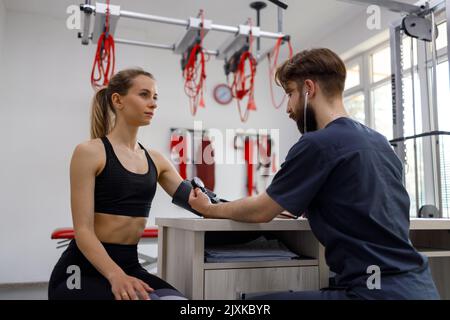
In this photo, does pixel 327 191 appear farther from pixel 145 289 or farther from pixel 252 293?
pixel 145 289

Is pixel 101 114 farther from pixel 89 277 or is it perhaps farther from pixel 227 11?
pixel 227 11

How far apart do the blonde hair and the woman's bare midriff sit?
348 millimetres

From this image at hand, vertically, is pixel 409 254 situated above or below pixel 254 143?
below

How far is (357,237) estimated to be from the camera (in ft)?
3.33

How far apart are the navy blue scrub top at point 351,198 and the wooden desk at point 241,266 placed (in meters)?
0.17

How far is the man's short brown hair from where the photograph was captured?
1188 mm

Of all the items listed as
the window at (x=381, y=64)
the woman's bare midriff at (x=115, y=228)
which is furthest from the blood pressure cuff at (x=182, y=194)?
the window at (x=381, y=64)

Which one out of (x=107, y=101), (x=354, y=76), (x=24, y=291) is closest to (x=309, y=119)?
(x=107, y=101)

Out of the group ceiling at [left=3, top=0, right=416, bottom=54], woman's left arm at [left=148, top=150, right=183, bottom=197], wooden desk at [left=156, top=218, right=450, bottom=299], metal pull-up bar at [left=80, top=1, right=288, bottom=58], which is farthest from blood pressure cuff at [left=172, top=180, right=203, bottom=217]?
ceiling at [left=3, top=0, right=416, bottom=54]

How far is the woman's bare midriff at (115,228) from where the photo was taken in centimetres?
133

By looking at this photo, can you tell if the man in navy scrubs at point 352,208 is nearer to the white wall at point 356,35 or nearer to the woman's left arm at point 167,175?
the woman's left arm at point 167,175

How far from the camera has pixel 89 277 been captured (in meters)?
1.23

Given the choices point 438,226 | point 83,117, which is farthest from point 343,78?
point 83,117
